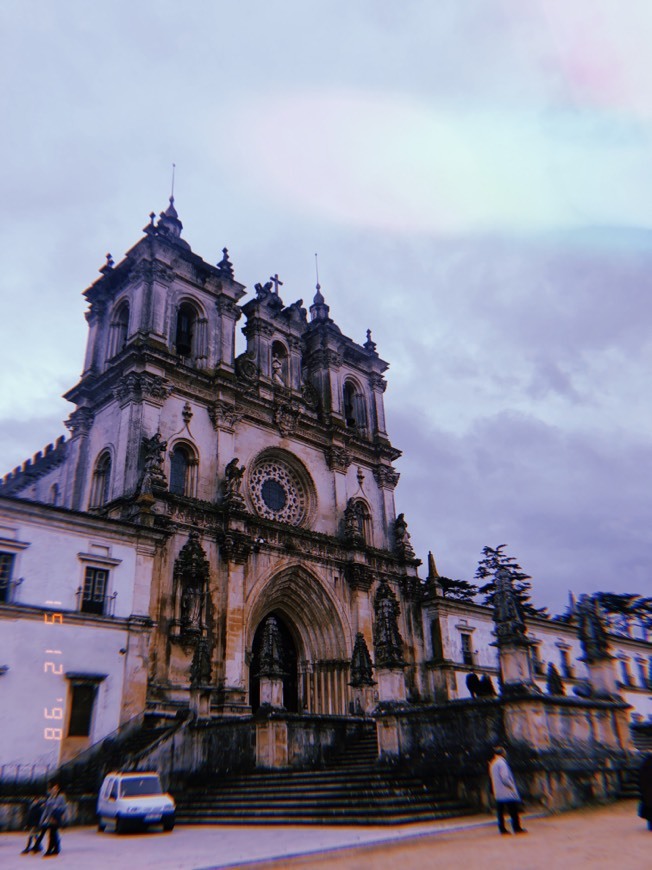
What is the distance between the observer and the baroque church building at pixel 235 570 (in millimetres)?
19484

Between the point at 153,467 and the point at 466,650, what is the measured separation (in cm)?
2020

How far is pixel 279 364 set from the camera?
36.6 metres

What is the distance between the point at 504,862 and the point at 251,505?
22469mm

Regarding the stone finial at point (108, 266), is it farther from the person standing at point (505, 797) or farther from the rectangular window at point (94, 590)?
the person standing at point (505, 797)

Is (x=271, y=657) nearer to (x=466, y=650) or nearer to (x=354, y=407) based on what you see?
(x=466, y=650)

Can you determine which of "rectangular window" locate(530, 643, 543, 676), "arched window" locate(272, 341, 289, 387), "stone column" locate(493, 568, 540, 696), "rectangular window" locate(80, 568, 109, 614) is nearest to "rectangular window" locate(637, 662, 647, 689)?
"rectangular window" locate(530, 643, 543, 676)

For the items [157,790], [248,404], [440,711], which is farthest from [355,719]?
[248,404]

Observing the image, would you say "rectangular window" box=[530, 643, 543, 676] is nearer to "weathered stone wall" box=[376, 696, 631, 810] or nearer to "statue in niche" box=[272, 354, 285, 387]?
"statue in niche" box=[272, 354, 285, 387]

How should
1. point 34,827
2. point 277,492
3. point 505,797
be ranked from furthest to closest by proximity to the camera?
point 277,492 < point 34,827 < point 505,797

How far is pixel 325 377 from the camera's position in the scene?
38.6 metres

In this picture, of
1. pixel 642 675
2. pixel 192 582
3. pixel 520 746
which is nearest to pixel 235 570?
pixel 192 582

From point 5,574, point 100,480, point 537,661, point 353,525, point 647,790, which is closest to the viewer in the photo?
point 647,790

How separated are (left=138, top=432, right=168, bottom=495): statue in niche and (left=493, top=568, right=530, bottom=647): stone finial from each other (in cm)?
1344
